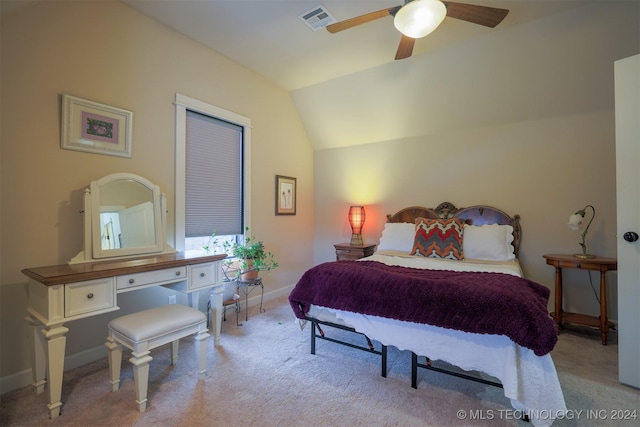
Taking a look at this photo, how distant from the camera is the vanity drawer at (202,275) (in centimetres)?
242

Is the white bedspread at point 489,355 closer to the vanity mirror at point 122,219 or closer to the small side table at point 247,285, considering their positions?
the small side table at point 247,285

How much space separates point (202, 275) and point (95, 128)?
4.77 ft

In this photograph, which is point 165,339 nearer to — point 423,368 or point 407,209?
point 423,368

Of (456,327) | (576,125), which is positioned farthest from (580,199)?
(456,327)

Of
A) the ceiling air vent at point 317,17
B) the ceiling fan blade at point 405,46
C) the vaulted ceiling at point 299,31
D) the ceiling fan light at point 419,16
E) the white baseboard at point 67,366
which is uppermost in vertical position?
the vaulted ceiling at point 299,31

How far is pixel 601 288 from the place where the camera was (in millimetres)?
2660

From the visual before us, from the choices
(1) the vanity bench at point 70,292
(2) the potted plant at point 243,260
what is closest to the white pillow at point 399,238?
(2) the potted plant at point 243,260

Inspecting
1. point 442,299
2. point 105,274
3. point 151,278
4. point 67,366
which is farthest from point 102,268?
point 442,299

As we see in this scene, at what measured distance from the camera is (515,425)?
1655 mm

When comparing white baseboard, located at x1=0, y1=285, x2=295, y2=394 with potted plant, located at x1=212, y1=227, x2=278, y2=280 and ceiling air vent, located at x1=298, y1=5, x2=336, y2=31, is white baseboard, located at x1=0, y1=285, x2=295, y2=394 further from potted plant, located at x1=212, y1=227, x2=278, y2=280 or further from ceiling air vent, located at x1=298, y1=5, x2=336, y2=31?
ceiling air vent, located at x1=298, y1=5, x2=336, y2=31

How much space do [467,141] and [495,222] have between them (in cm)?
108

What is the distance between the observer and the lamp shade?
4.40 meters

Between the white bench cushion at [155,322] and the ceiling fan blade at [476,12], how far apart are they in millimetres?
2753

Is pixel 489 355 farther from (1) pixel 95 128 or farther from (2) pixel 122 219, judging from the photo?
(1) pixel 95 128
